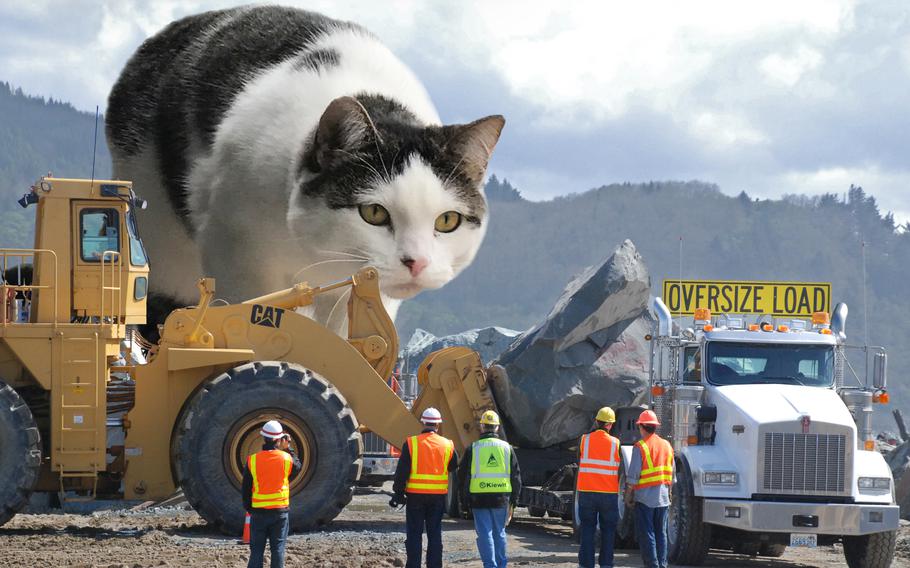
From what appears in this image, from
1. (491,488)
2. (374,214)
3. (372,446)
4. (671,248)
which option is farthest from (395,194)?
(671,248)

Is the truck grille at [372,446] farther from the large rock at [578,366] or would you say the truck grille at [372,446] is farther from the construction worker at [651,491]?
the construction worker at [651,491]

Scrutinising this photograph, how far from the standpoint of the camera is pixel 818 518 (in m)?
12.0

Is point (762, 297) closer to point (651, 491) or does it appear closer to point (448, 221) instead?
point (448, 221)

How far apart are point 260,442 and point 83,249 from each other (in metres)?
2.42

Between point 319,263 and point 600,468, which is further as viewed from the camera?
point 319,263

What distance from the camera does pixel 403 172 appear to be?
45.3 ft

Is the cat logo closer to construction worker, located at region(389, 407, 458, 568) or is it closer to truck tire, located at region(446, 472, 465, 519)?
truck tire, located at region(446, 472, 465, 519)

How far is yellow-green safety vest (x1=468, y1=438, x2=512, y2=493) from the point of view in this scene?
10.4 metres

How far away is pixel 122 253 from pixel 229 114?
2.09 m

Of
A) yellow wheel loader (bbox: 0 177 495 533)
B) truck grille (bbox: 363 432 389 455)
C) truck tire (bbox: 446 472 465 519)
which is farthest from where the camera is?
truck grille (bbox: 363 432 389 455)

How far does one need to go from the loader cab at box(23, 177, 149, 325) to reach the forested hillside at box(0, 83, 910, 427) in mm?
54295

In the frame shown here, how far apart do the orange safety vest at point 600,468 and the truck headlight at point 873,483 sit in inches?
96.5

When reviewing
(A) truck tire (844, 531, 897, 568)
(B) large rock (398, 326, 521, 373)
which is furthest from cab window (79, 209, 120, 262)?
(B) large rock (398, 326, 521, 373)

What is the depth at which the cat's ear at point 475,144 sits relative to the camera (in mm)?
13570
